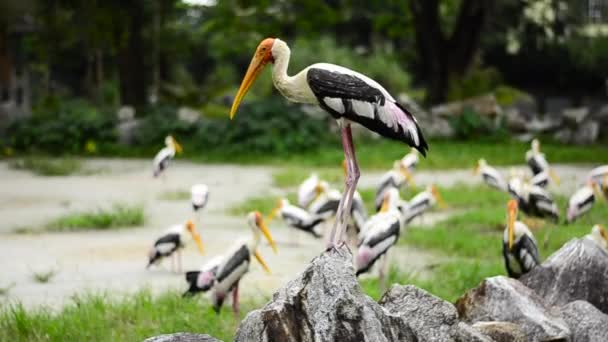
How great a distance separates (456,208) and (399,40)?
27.8 metres

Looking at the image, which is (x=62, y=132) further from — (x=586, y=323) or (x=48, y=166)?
(x=586, y=323)

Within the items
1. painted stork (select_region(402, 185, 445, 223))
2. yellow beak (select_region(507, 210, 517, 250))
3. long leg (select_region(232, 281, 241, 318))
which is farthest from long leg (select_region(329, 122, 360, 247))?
painted stork (select_region(402, 185, 445, 223))

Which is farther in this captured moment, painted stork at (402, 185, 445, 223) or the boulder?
painted stork at (402, 185, 445, 223)

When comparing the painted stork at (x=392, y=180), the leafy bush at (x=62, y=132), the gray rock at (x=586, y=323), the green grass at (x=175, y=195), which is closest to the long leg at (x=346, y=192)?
the gray rock at (x=586, y=323)

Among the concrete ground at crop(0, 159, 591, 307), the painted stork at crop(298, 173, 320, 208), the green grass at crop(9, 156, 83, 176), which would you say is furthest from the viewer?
the green grass at crop(9, 156, 83, 176)

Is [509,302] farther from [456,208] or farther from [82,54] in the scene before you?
[82,54]

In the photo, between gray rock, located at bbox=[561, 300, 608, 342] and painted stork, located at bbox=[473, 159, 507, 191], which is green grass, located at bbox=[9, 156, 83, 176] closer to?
painted stork, located at bbox=[473, 159, 507, 191]

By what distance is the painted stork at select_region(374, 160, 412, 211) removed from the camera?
10.3 m

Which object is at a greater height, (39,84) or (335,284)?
(335,284)

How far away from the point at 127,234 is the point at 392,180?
2952 mm

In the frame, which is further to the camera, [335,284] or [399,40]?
[399,40]

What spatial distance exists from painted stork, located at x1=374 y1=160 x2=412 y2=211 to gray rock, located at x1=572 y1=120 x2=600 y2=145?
8663mm

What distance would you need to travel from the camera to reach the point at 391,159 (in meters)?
16.3

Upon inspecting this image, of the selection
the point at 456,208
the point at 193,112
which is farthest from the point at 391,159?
the point at 193,112
